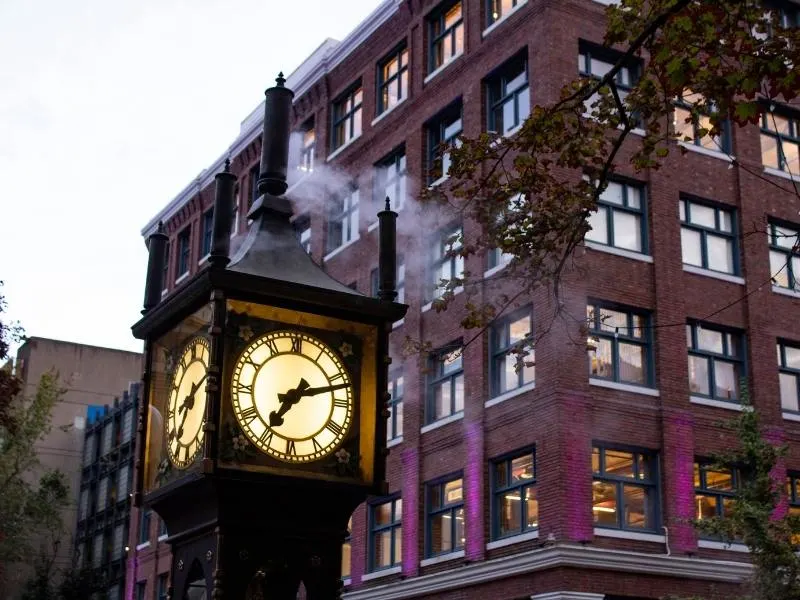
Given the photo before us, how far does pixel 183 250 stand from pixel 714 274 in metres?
25.1

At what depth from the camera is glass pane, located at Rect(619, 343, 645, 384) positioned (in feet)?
88.4

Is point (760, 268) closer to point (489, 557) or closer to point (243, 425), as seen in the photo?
point (489, 557)

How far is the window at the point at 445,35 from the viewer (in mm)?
32125

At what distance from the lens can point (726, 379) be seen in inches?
1125

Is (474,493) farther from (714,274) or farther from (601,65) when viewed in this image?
(601,65)

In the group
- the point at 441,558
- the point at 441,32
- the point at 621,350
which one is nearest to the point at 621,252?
the point at 621,350

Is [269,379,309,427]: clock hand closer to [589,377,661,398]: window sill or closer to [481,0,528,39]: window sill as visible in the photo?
[589,377,661,398]: window sill

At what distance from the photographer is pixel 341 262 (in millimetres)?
35469

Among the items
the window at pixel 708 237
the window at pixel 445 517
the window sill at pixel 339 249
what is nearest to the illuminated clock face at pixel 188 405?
the window at pixel 445 517

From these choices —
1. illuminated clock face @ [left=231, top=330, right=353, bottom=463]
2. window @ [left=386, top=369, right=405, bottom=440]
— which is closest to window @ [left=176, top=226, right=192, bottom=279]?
window @ [left=386, top=369, right=405, bottom=440]

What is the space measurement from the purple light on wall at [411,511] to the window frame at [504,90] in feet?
25.6

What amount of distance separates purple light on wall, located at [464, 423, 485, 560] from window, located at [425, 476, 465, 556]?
0.56 metres

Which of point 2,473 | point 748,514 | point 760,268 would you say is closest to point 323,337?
point 748,514

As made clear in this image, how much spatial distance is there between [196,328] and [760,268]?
26.1m
